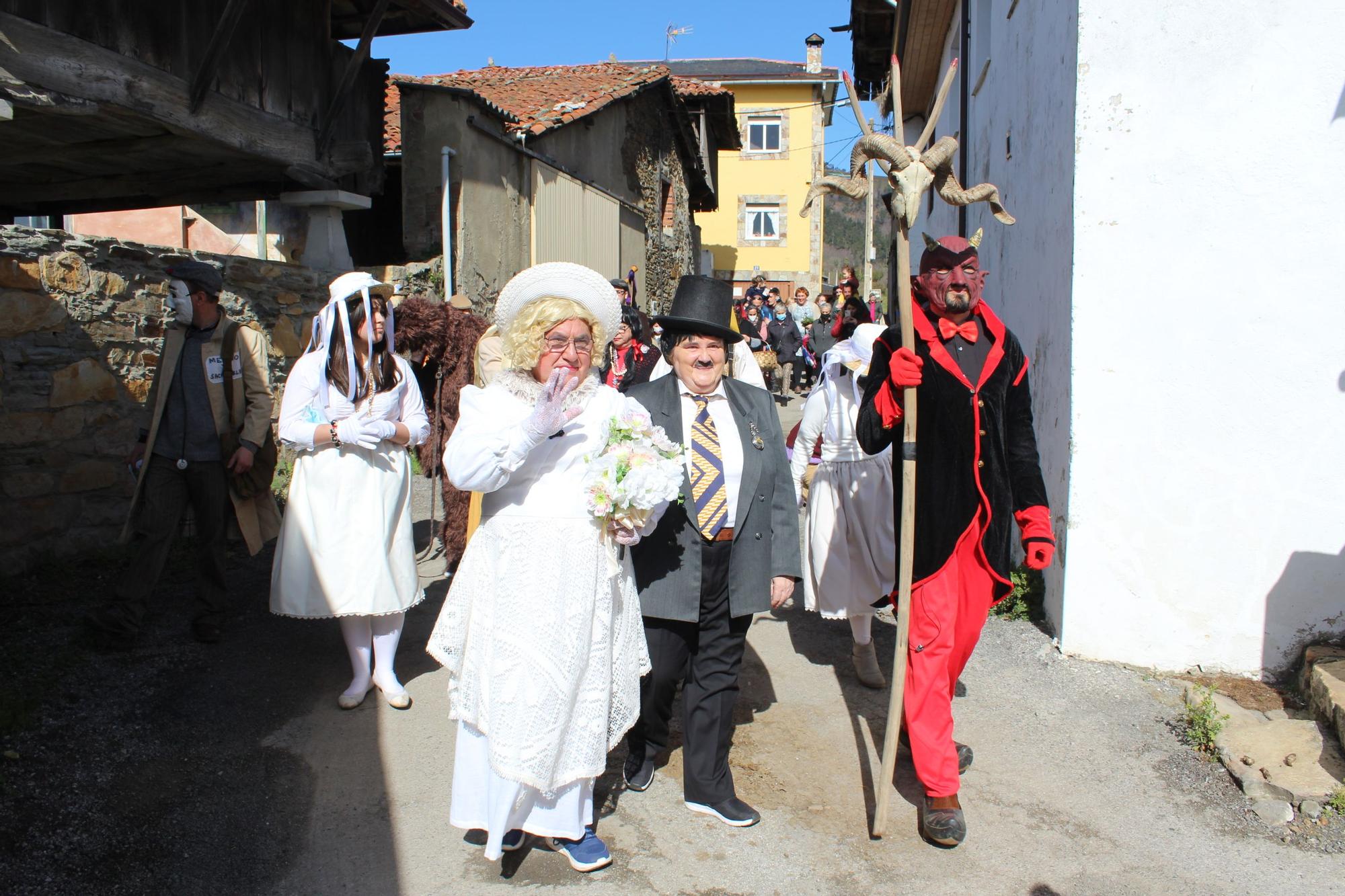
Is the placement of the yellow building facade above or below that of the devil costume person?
above

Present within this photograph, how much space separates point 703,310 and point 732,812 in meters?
1.84

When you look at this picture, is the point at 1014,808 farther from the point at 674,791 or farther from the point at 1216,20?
the point at 1216,20

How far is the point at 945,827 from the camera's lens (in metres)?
3.36

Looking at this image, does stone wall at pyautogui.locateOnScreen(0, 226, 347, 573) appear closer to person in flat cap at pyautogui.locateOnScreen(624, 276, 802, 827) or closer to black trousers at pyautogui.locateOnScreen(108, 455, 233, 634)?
black trousers at pyautogui.locateOnScreen(108, 455, 233, 634)

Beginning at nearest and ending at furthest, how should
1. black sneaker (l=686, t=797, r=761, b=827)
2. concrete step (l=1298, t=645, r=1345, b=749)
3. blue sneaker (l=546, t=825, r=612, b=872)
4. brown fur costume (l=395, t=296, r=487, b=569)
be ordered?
blue sneaker (l=546, t=825, r=612, b=872)
black sneaker (l=686, t=797, r=761, b=827)
concrete step (l=1298, t=645, r=1345, b=749)
brown fur costume (l=395, t=296, r=487, b=569)

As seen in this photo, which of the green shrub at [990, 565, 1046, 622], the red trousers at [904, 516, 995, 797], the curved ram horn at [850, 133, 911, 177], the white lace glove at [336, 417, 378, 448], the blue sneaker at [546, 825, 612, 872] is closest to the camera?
the blue sneaker at [546, 825, 612, 872]

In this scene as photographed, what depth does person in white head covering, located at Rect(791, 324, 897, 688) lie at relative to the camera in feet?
16.0

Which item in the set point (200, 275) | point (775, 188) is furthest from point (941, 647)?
point (775, 188)

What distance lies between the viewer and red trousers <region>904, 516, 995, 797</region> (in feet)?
11.2

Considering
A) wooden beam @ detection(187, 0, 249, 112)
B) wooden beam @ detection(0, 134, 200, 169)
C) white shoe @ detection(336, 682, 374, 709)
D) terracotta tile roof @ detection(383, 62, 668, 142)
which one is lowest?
white shoe @ detection(336, 682, 374, 709)

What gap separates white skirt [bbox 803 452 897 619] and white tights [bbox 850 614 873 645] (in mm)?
29

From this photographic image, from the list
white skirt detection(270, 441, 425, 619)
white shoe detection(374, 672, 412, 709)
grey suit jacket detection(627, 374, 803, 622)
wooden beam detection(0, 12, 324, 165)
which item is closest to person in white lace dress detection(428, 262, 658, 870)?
grey suit jacket detection(627, 374, 803, 622)

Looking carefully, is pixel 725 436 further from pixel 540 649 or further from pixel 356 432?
pixel 356 432

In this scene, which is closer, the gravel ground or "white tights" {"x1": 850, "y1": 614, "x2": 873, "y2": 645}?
the gravel ground
